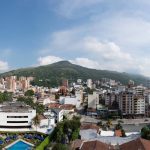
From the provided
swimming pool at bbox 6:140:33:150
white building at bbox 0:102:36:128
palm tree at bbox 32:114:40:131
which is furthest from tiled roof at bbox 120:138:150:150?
white building at bbox 0:102:36:128

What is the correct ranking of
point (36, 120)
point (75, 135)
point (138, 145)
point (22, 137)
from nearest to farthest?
point (138, 145), point (75, 135), point (22, 137), point (36, 120)

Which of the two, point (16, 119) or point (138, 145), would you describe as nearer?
point (138, 145)

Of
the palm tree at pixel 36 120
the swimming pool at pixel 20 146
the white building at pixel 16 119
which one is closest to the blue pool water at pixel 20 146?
the swimming pool at pixel 20 146

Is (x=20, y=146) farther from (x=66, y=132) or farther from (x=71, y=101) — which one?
(x=71, y=101)

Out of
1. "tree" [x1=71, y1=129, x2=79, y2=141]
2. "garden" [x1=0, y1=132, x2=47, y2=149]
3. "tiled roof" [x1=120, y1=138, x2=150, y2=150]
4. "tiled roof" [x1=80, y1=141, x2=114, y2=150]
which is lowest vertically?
"garden" [x1=0, y1=132, x2=47, y2=149]

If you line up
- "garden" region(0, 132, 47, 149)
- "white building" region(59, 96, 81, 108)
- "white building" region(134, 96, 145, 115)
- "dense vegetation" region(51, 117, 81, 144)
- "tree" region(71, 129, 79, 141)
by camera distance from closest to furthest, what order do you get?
"dense vegetation" region(51, 117, 81, 144) < "tree" region(71, 129, 79, 141) < "garden" region(0, 132, 47, 149) < "white building" region(134, 96, 145, 115) < "white building" region(59, 96, 81, 108)

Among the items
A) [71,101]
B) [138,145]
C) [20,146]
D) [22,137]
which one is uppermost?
[71,101]

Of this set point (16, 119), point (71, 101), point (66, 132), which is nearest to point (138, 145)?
point (66, 132)

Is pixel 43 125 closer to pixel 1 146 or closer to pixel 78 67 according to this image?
pixel 1 146

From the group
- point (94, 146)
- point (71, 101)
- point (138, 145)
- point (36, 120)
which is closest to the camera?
point (138, 145)

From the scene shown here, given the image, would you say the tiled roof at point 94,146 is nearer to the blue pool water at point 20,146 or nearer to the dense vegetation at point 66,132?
the dense vegetation at point 66,132

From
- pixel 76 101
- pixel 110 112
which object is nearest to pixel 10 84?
pixel 76 101

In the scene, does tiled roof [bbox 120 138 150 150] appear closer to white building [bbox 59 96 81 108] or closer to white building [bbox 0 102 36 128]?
white building [bbox 0 102 36 128]

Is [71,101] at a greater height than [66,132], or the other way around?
[71,101]
